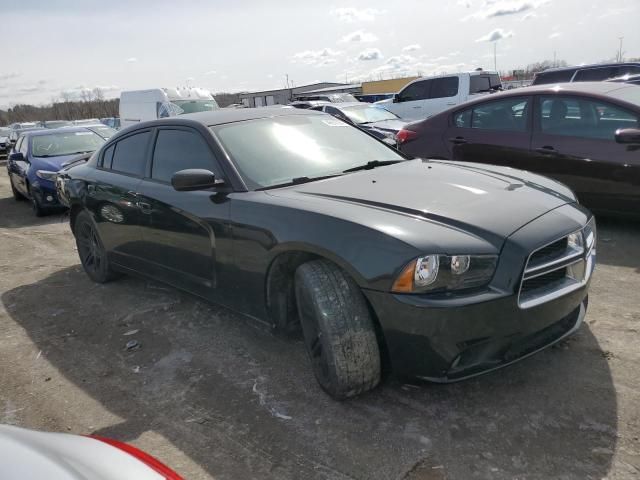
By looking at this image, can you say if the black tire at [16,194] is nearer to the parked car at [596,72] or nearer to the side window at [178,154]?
the side window at [178,154]

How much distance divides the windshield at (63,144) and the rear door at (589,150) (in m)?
7.92

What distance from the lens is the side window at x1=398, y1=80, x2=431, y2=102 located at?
47.4 ft

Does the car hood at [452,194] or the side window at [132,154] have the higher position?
the side window at [132,154]

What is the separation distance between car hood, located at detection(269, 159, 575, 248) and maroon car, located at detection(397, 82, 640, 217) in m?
2.05

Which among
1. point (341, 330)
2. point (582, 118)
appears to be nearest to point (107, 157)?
point (341, 330)

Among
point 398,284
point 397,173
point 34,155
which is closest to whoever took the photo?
point 398,284

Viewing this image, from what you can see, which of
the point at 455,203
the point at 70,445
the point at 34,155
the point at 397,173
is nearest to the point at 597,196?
the point at 397,173

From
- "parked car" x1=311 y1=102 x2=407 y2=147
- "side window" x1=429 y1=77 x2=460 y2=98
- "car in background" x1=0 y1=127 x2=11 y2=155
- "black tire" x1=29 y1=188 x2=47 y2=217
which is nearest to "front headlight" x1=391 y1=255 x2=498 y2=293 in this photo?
"black tire" x1=29 y1=188 x2=47 y2=217

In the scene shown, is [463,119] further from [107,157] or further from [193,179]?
[193,179]

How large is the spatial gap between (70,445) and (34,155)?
32.2 feet

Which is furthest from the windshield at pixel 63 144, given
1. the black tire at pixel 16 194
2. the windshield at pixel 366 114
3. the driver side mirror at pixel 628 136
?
the driver side mirror at pixel 628 136

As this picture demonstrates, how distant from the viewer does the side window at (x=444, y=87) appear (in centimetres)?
1405

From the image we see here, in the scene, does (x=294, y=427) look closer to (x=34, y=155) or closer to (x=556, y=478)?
(x=556, y=478)

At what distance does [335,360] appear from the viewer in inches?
108
